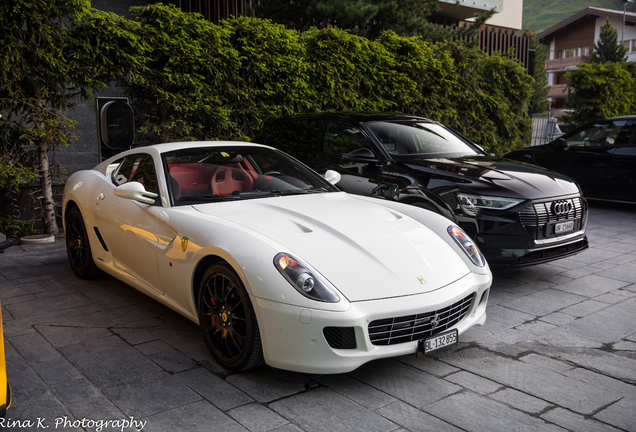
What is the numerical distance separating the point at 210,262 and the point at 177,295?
49cm

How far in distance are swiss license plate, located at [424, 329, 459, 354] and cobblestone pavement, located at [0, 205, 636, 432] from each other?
22cm

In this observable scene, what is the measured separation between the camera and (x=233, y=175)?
15.0 ft

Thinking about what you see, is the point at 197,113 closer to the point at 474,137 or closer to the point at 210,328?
the point at 210,328

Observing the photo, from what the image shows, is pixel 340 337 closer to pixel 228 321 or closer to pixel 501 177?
pixel 228 321

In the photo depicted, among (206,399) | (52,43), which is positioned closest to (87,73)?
(52,43)

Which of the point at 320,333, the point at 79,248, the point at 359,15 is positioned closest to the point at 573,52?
the point at 359,15

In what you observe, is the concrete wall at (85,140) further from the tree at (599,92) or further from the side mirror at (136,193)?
the tree at (599,92)

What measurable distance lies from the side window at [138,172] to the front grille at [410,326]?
2.09 m

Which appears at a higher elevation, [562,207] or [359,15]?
[359,15]

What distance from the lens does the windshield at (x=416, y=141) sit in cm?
639

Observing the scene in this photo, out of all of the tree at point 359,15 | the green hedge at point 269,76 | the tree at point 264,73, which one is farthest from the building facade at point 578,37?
the tree at point 264,73

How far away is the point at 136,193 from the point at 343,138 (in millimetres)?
3172

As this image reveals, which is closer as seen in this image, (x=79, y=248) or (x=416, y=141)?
(x=79, y=248)

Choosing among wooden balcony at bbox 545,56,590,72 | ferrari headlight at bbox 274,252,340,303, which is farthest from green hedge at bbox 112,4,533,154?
wooden balcony at bbox 545,56,590,72
